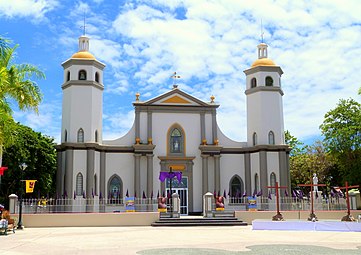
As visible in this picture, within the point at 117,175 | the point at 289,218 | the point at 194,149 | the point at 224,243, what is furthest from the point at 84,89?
the point at 224,243

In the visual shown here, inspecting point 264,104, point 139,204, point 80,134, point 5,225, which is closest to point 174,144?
point 139,204

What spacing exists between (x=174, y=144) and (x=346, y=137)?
42.4 ft

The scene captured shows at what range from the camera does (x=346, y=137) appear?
1411 inches

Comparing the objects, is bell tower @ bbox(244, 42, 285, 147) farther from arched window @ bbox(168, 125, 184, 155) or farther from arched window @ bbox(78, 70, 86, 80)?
arched window @ bbox(78, 70, 86, 80)

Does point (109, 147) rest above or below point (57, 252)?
above

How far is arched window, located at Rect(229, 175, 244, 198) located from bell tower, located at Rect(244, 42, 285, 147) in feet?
9.48

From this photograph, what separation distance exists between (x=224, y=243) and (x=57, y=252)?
560 centimetres

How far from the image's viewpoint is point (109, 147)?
113ft

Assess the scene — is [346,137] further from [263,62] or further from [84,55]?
[84,55]

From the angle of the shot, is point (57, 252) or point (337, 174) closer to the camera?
point (57, 252)

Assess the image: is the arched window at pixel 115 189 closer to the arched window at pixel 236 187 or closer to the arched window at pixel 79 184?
the arched window at pixel 79 184

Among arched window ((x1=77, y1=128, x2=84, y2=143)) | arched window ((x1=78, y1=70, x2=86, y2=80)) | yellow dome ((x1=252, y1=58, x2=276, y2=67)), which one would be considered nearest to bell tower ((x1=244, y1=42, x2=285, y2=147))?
yellow dome ((x1=252, y1=58, x2=276, y2=67))

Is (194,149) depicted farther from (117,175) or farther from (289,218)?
(289,218)

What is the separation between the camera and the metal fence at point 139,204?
27605mm
